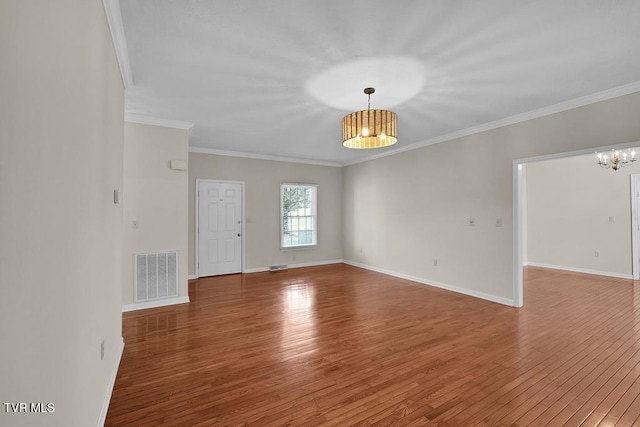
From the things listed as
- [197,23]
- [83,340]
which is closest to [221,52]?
[197,23]

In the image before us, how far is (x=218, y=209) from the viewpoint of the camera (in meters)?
6.31

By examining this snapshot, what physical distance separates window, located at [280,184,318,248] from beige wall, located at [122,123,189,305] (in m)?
2.90

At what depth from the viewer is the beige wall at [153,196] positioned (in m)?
4.03

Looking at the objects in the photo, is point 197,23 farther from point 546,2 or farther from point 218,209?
point 218,209

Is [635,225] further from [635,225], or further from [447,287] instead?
[447,287]

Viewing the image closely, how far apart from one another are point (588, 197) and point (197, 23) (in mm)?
8328

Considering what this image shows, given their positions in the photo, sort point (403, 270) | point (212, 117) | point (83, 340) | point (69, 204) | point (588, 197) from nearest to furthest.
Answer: point (69, 204) → point (83, 340) → point (212, 117) → point (403, 270) → point (588, 197)

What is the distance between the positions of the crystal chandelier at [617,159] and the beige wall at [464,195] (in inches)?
112

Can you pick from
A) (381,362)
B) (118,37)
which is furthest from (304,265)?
(118,37)

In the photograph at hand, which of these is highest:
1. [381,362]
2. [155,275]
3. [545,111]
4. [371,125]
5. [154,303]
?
[545,111]

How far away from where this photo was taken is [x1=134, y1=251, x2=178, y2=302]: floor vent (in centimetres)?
411

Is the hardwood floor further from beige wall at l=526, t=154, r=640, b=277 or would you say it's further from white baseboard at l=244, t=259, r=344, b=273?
beige wall at l=526, t=154, r=640, b=277

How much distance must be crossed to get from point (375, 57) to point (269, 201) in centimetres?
477

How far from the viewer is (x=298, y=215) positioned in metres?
7.40
